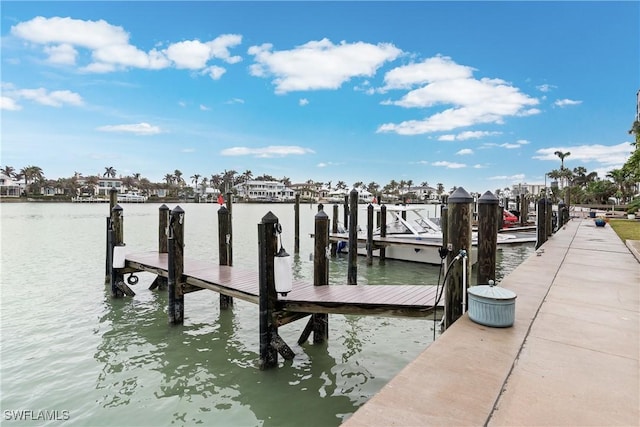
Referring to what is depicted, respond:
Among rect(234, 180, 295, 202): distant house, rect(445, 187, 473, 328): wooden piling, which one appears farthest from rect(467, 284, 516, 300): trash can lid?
rect(234, 180, 295, 202): distant house

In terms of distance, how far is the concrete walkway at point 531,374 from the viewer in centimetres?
249

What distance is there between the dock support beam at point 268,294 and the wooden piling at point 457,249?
2.68 m

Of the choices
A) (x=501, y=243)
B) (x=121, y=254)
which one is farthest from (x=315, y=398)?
(x=501, y=243)

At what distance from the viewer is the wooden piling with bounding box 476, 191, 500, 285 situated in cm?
511

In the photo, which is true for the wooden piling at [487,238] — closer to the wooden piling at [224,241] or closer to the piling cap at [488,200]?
the piling cap at [488,200]

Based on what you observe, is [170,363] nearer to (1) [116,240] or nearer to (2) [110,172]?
(1) [116,240]

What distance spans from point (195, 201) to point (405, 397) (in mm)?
123340

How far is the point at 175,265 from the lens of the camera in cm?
788

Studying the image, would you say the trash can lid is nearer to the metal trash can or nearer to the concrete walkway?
the metal trash can

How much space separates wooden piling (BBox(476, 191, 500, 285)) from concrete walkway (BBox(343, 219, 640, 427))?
0.65m

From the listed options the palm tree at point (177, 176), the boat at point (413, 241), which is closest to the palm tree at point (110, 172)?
the palm tree at point (177, 176)

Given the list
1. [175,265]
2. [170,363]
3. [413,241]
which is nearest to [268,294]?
[170,363]

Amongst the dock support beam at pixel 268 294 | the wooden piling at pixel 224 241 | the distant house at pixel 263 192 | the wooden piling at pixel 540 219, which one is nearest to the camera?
the dock support beam at pixel 268 294

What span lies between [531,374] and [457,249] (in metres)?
1.79
